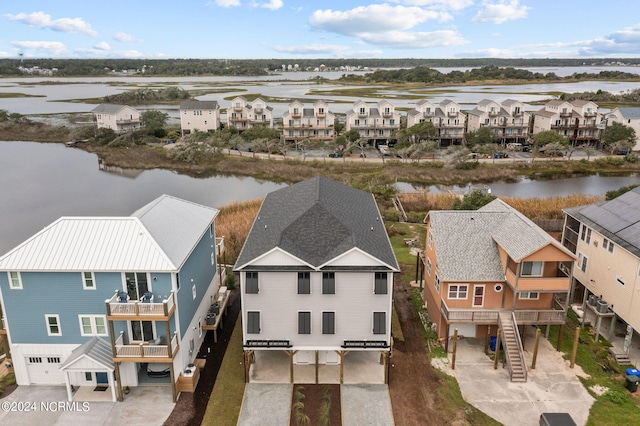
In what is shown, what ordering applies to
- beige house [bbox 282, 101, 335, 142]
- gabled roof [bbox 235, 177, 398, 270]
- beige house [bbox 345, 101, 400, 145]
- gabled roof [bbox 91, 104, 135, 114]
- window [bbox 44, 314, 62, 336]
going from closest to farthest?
window [bbox 44, 314, 62, 336] → gabled roof [bbox 235, 177, 398, 270] → beige house [bbox 345, 101, 400, 145] → beige house [bbox 282, 101, 335, 142] → gabled roof [bbox 91, 104, 135, 114]

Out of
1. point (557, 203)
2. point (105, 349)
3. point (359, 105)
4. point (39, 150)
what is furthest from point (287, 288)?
point (39, 150)

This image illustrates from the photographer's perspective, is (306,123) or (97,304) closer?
(97,304)

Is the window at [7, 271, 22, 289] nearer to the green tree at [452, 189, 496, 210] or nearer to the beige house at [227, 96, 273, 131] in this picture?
the green tree at [452, 189, 496, 210]

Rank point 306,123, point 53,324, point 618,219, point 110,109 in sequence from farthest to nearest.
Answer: point 110,109 < point 306,123 < point 618,219 < point 53,324

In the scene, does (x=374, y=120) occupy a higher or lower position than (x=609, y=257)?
higher

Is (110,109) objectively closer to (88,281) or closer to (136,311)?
(88,281)

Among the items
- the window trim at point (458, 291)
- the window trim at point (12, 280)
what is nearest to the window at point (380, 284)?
the window trim at point (458, 291)

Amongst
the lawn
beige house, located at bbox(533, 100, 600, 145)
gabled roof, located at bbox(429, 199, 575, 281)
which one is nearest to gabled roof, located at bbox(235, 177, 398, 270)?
gabled roof, located at bbox(429, 199, 575, 281)

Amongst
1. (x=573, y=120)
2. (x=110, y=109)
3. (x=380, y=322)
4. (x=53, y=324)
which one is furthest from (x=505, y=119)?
(x=53, y=324)
